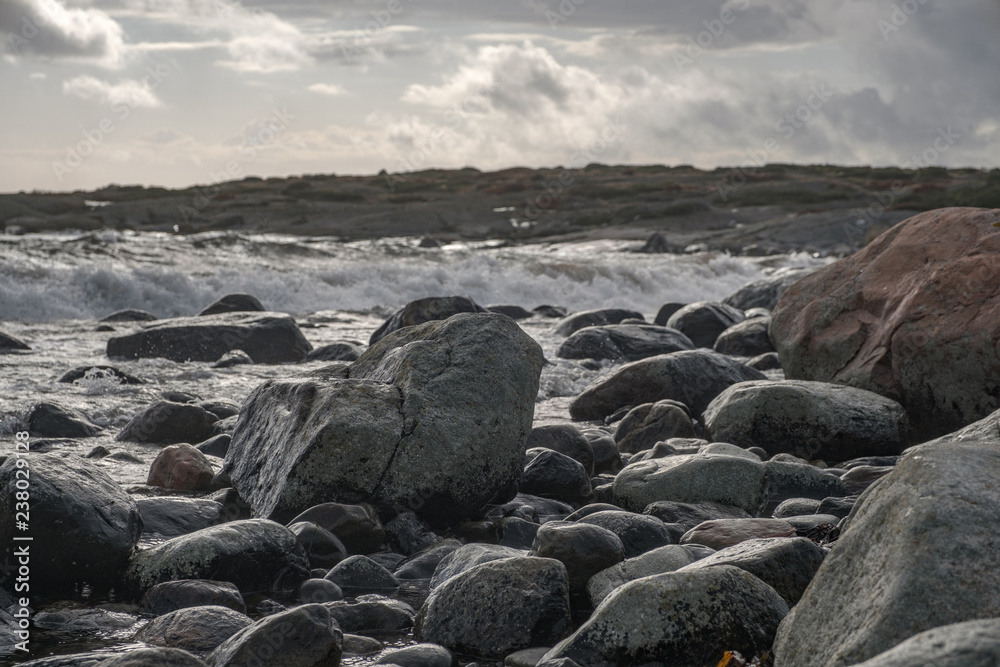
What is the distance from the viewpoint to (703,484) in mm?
5605

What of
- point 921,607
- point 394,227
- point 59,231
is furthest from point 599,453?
point 59,231

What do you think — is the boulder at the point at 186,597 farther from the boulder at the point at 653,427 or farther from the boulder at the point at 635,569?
the boulder at the point at 653,427

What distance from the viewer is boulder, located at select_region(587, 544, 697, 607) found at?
4.05 m

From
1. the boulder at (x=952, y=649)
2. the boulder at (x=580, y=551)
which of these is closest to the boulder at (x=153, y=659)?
the boulder at (x=580, y=551)

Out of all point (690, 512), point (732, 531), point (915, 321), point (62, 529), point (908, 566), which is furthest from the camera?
point (915, 321)

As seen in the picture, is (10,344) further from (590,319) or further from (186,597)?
(186,597)

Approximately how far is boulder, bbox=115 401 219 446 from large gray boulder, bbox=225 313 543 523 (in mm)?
2089

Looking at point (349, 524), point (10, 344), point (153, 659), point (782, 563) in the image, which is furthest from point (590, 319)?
point (153, 659)

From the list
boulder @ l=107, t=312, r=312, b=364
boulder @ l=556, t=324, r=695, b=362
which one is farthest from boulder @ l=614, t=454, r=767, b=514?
boulder @ l=107, t=312, r=312, b=364

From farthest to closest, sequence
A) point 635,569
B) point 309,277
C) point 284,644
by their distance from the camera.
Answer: point 309,277, point 635,569, point 284,644

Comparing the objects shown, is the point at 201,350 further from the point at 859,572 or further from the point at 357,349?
the point at 859,572

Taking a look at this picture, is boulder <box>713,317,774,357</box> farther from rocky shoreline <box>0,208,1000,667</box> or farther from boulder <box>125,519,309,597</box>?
boulder <box>125,519,309,597</box>

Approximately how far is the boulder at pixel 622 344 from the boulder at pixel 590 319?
2.14 metres

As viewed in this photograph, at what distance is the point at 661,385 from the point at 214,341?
613 cm
